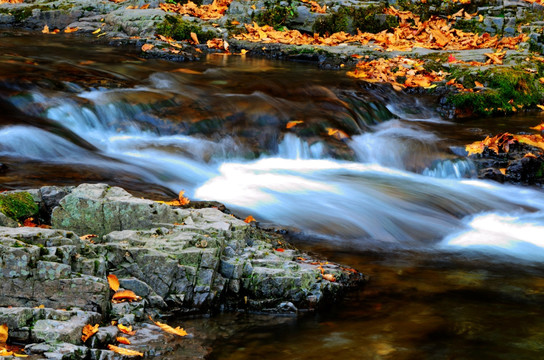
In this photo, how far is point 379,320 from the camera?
159 inches

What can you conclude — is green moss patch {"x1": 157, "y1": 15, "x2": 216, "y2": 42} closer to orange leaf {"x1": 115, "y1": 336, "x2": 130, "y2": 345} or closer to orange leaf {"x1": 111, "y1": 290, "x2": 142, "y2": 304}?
orange leaf {"x1": 111, "y1": 290, "x2": 142, "y2": 304}

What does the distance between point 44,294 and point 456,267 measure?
3.45 m

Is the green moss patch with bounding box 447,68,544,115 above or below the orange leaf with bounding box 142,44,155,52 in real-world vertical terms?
below

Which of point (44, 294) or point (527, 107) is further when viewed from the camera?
point (527, 107)

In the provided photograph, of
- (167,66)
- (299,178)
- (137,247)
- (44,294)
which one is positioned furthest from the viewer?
(167,66)

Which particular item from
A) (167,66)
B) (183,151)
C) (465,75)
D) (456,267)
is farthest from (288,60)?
(456,267)

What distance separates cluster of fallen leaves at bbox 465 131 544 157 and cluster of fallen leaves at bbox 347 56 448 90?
2.76 meters

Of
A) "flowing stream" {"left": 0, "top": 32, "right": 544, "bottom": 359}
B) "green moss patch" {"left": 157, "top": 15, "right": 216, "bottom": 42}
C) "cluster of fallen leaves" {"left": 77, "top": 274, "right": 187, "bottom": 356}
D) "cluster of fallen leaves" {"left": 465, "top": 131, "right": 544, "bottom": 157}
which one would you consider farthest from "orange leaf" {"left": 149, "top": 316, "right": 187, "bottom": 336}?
"green moss patch" {"left": 157, "top": 15, "right": 216, "bottom": 42}

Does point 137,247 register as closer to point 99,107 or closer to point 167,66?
point 99,107

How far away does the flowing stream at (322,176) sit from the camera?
12.8ft

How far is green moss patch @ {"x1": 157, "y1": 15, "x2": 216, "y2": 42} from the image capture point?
14.1 metres

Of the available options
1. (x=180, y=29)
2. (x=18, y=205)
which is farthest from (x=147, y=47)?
(x=18, y=205)

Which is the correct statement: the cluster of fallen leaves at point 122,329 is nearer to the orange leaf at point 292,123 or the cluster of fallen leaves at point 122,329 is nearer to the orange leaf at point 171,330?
the orange leaf at point 171,330

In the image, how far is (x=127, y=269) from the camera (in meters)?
3.83
